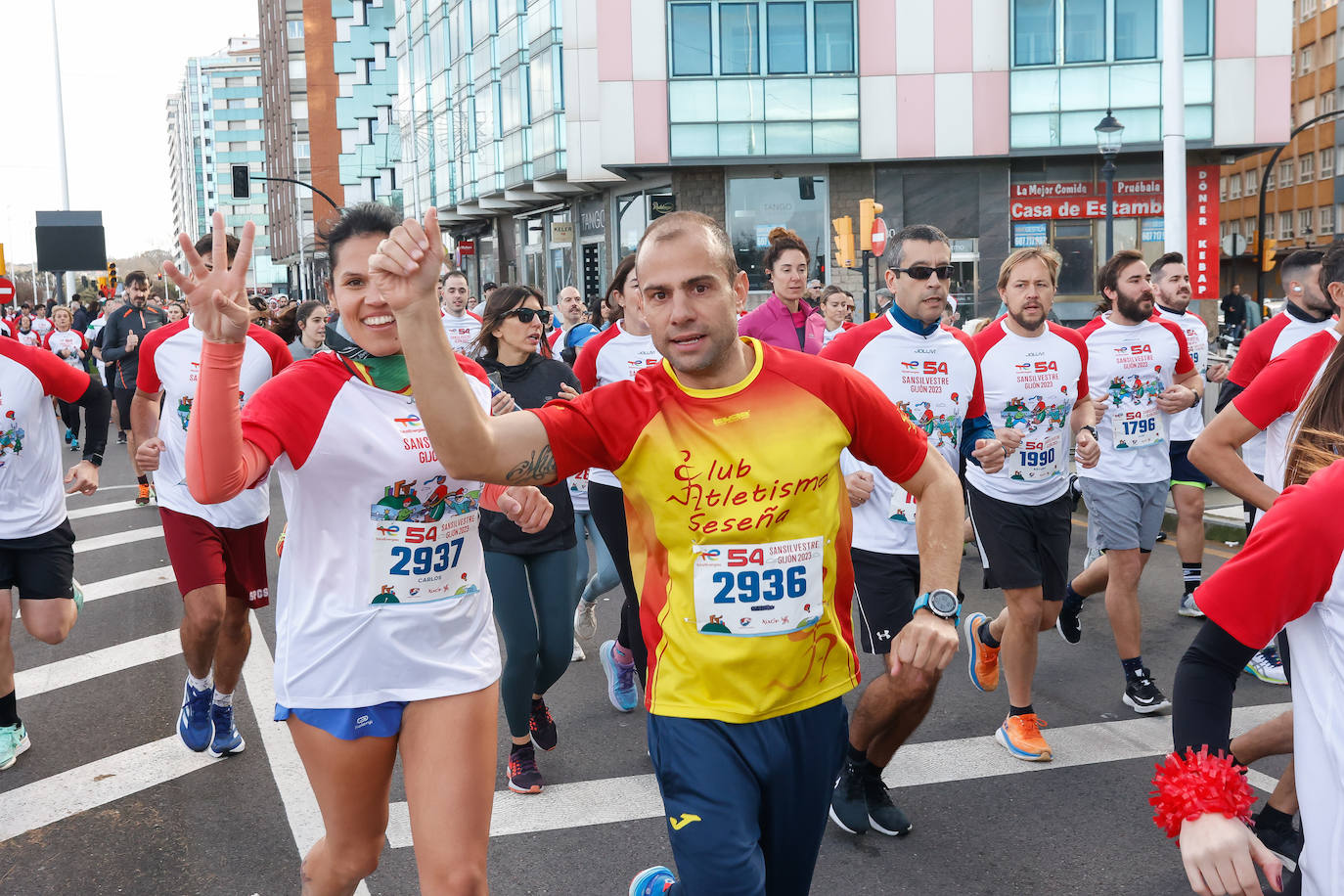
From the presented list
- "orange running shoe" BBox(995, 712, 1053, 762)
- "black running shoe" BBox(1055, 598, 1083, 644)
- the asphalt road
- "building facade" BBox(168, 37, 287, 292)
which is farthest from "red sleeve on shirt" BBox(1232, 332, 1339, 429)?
"building facade" BBox(168, 37, 287, 292)

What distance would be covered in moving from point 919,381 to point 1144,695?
6.61ft

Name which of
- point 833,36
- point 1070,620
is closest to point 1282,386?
point 1070,620

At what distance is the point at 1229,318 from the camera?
33.4 metres

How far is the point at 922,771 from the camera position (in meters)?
5.42

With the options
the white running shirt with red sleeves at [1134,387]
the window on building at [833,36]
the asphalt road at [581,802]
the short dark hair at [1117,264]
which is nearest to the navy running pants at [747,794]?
the asphalt road at [581,802]

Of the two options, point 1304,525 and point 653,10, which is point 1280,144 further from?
point 1304,525

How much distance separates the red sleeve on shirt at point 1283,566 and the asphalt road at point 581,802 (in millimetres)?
1935

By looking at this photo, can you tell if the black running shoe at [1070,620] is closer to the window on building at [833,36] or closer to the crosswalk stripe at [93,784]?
the crosswalk stripe at [93,784]

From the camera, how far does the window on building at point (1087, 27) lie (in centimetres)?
3103

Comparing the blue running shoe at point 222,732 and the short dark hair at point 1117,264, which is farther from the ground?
the short dark hair at point 1117,264

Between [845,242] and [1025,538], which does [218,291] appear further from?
[845,242]

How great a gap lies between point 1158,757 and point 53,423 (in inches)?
203

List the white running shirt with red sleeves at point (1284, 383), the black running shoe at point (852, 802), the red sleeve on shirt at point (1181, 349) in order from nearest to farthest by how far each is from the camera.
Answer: the white running shirt with red sleeves at point (1284, 383), the black running shoe at point (852, 802), the red sleeve on shirt at point (1181, 349)

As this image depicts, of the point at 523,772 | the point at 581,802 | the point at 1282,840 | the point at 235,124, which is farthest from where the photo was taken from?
the point at 235,124
